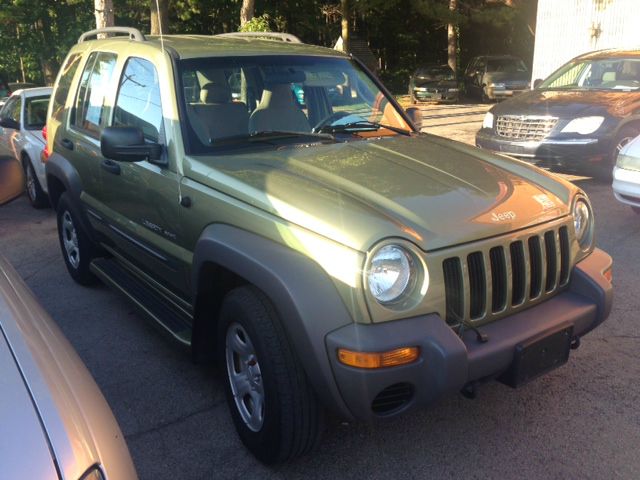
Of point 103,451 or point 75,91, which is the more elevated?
point 75,91

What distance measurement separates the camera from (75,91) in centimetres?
495

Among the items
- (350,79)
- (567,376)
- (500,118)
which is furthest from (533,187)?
(500,118)

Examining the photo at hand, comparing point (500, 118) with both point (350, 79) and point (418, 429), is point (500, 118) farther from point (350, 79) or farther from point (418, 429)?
point (418, 429)

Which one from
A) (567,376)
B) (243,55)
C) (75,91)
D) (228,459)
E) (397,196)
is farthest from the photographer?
(75,91)

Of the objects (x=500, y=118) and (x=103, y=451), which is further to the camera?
(x=500, y=118)

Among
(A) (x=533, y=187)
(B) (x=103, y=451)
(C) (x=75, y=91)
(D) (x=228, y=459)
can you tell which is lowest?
(D) (x=228, y=459)

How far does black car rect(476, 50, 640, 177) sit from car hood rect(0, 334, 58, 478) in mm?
7636

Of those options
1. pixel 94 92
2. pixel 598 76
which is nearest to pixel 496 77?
pixel 598 76

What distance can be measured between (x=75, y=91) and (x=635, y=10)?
611 inches

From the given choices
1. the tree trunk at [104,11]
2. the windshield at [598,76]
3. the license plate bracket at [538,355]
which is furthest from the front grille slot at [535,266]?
the tree trunk at [104,11]

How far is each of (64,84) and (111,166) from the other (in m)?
A: 1.66

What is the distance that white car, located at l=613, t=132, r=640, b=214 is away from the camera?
6.17 meters

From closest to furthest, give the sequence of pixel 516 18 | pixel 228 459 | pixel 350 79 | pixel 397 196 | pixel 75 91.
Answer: pixel 397 196, pixel 228 459, pixel 350 79, pixel 75 91, pixel 516 18

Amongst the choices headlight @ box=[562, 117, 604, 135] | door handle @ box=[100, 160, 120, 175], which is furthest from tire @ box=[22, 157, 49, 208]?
headlight @ box=[562, 117, 604, 135]
